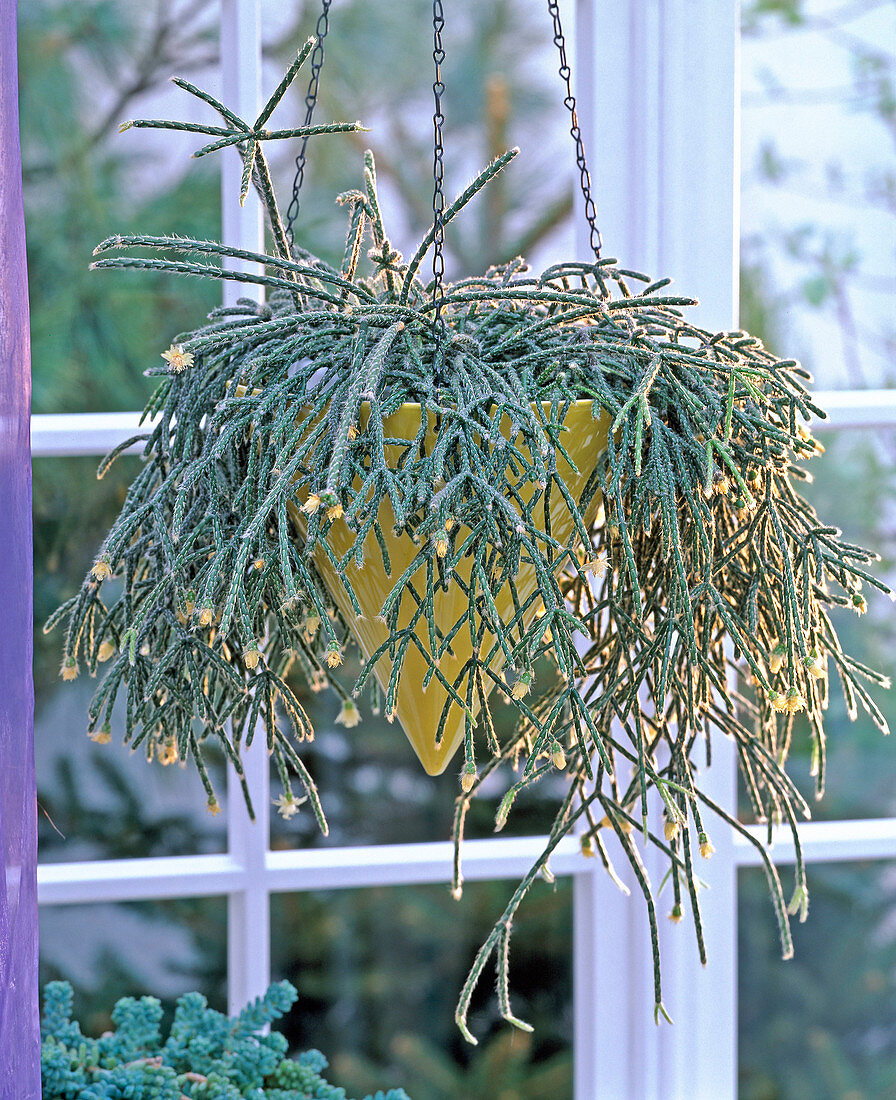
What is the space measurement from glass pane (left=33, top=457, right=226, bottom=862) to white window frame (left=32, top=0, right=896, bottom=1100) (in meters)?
0.20

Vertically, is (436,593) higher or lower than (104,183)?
lower

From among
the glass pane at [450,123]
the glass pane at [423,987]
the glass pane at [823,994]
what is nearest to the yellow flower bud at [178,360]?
the glass pane at [450,123]

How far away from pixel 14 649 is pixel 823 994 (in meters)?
1.26

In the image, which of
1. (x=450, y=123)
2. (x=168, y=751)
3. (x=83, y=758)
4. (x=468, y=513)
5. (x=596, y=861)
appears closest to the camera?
(x=468, y=513)

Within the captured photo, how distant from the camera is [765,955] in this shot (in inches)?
57.2

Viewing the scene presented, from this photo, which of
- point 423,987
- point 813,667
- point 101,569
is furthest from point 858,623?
point 101,569

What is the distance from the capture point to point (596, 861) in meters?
1.11

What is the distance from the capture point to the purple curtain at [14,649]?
0.63m

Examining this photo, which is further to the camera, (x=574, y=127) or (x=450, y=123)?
(x=450, y=123)

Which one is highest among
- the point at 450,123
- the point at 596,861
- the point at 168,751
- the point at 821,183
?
the point at 450,123

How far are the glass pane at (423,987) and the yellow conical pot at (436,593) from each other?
0.92 m

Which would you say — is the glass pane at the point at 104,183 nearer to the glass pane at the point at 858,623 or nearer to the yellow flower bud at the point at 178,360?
the yellow flower bud at the point at 178,360

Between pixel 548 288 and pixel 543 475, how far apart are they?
0.63 ft

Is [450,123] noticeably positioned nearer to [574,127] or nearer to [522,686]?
[574,127]
